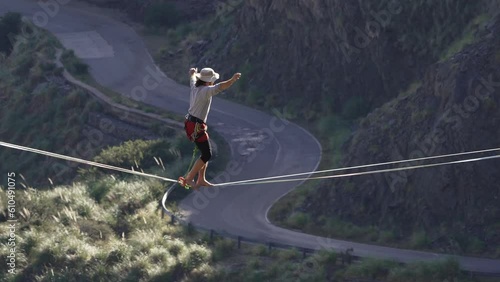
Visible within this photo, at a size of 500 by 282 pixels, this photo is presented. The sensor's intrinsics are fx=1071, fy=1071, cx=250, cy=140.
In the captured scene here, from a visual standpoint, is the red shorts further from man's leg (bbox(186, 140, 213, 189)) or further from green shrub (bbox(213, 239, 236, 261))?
green shrub (bbox(213, 239, 236, 261))

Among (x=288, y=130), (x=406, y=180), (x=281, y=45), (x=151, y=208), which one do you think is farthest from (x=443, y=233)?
(x=281, y=45)

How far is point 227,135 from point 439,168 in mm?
13385

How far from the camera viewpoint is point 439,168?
1043 inches

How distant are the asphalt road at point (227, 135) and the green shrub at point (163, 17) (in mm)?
1330

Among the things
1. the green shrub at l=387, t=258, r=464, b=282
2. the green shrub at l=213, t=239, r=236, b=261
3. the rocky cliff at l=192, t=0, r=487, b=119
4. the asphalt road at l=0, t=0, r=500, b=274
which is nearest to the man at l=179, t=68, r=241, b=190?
the green shrub at l=387, t=258, r=464, b=282

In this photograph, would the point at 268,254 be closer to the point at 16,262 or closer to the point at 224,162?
the point at 16,262

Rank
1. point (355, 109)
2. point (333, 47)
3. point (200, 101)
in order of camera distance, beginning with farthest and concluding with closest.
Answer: point (333, 47)
point (355, 109)
point (200, 101)

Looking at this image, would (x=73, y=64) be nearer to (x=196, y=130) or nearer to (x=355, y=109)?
(x=355, y=109)

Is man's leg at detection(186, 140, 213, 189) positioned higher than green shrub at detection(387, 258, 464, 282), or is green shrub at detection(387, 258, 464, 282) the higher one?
man's leg at detection(186, 140, 213, 189)

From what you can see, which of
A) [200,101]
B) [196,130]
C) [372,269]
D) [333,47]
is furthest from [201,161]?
[333,47]

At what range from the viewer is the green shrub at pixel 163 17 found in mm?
58094

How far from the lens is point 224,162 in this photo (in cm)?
3481

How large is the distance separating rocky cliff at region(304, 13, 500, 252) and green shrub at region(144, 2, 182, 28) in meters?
30.0

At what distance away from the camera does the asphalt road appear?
89.4ft
